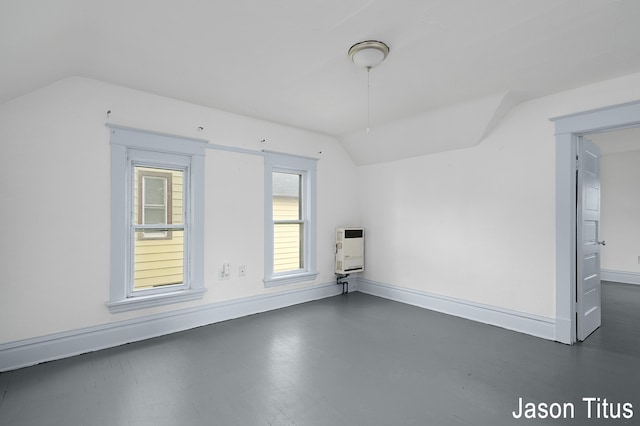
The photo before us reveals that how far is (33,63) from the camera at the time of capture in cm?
219

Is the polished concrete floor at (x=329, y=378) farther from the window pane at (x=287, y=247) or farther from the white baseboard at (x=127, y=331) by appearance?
the window pane at (x=287, y=247)

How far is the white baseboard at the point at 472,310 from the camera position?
128 inches

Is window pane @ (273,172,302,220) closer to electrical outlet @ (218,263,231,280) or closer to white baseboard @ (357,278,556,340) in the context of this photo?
electrical outlet @ (218,263,231,280)

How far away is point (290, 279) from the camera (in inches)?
173

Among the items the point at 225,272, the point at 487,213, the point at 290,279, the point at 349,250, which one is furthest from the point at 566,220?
the point at 225,272

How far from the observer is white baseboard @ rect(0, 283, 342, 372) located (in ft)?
8.47

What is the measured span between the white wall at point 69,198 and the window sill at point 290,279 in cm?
58

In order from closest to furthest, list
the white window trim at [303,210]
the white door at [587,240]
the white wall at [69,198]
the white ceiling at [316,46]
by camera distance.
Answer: the white ceiling at [316,46] < the white wall at [69,198] < the white door at [587,240] < the white window trim at [303,210]

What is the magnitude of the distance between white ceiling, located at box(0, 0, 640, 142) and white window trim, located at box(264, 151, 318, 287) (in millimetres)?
1109

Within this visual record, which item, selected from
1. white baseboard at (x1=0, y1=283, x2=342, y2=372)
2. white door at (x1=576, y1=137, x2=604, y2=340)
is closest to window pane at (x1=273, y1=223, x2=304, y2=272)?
white baseboard at (x1=0, y1=283, x2=342, y2=372)

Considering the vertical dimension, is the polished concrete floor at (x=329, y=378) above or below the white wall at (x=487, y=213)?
below

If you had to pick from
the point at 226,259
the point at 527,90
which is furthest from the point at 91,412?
the point at 527,90

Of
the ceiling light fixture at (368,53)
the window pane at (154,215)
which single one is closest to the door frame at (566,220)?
the ceiling light fixture at (368,53)

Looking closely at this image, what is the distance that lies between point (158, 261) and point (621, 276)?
8087 mm
